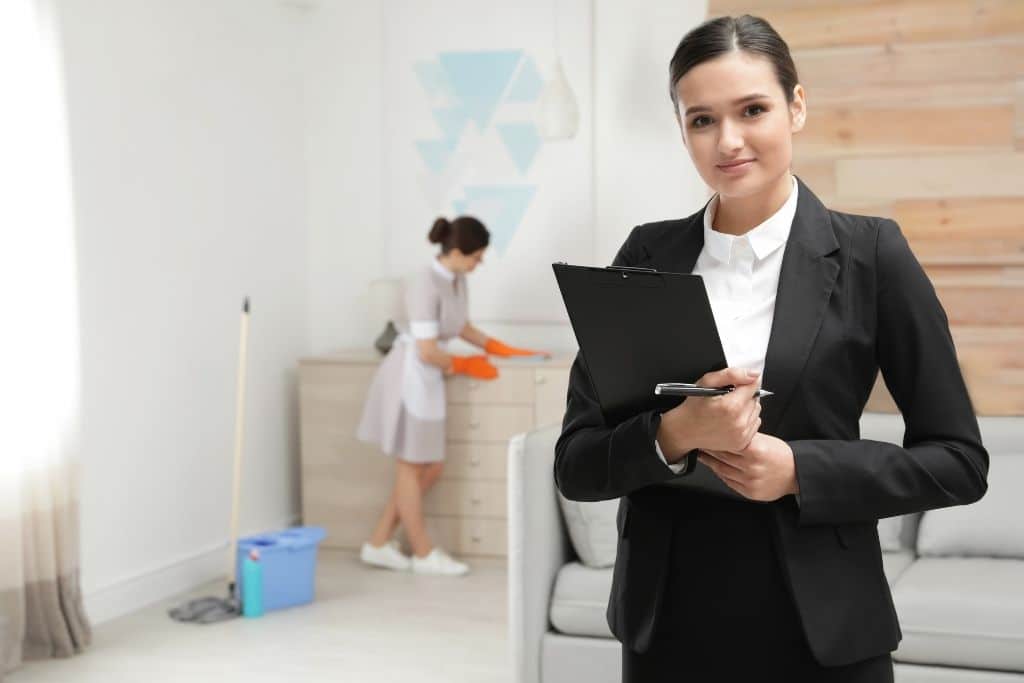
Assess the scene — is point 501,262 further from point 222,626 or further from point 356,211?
point 222,626

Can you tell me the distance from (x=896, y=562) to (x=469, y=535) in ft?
7.11

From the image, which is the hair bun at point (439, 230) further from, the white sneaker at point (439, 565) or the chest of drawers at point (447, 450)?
the white sneaker at point (439, 565)

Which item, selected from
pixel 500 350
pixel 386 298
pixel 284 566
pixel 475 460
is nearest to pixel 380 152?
pixel 386 298

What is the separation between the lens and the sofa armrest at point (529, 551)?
311cm

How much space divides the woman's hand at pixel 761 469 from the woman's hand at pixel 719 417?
2cm

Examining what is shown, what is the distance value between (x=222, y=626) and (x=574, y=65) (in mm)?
2760

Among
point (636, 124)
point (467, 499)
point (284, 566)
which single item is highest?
point (636, 124)

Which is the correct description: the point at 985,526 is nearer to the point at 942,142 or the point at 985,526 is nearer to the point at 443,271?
the point at 942,142

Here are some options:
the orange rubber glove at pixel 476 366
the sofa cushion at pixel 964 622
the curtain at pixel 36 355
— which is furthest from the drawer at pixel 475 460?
the sofa cushion at pixel 964 622

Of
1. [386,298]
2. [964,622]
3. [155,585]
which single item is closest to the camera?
[964,622]

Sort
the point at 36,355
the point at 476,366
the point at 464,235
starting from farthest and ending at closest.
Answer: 1. the point at 476,366
2. the point at 464,235
3. the point at 36,355

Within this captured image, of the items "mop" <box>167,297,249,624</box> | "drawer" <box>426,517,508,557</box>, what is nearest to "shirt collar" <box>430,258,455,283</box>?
"mop" <box>167,297,249,624</box>

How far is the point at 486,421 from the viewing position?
16.2 ft

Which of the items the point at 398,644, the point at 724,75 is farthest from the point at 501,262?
the point at 724,75
